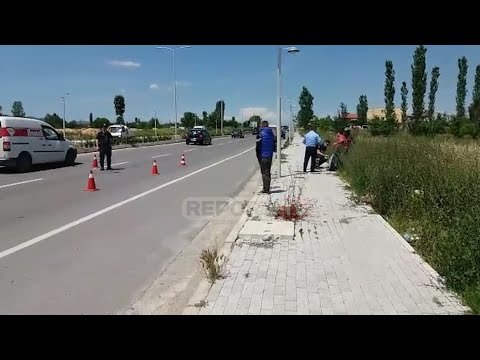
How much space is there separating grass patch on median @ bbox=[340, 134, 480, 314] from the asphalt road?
3450 mm

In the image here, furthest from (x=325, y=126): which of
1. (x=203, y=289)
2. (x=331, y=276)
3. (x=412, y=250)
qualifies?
(x=203, y=289)

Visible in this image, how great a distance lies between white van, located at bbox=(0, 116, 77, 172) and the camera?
16.5 meters

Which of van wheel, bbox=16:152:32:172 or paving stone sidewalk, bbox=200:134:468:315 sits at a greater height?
van wheel, bbox=16:152:32:172

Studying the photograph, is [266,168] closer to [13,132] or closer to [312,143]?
[312,143]

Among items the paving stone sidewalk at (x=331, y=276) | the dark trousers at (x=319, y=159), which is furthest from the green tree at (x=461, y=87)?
the paving stone sidewalk at (x=331, y=276)

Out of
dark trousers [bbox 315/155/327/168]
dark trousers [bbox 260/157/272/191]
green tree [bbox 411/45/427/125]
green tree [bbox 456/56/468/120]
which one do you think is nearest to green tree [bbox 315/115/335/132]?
dark trousers [bbox 315/155/327/168]

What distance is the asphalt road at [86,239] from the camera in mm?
4766

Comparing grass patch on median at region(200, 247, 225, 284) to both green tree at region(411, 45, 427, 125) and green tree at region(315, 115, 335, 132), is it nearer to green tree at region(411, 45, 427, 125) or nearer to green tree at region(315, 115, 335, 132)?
green tree at region(315, 115, 335, 132)

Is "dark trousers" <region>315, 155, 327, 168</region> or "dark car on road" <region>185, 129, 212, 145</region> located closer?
"dark trousers" <region>315, 155, 327, 168</region>

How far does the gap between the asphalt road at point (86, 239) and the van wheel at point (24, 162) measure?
271 centimetres

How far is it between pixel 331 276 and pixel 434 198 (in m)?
2.92
